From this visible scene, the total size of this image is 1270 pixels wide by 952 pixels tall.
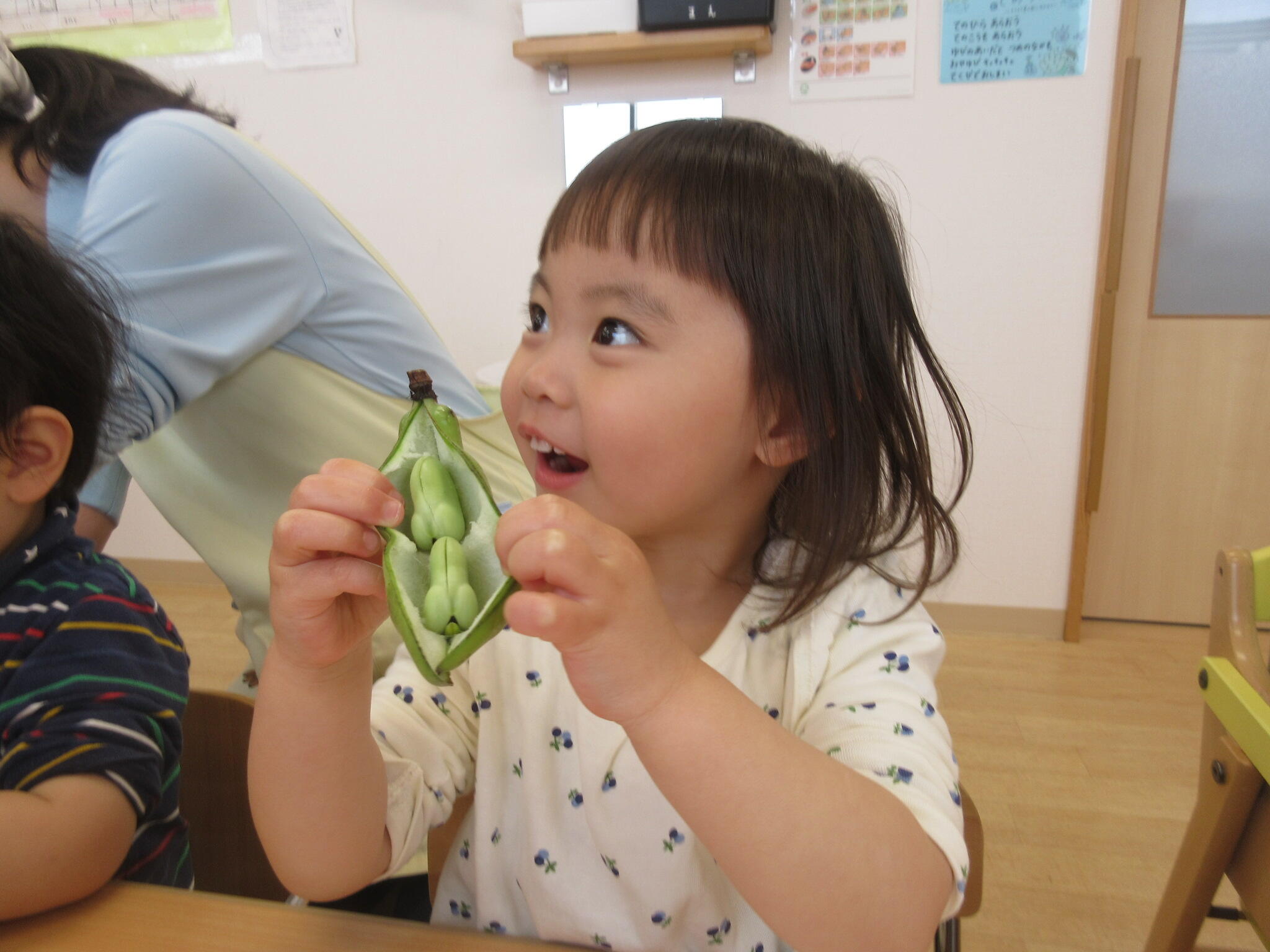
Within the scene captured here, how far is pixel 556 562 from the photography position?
15.8 inches

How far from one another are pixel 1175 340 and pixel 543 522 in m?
2.55

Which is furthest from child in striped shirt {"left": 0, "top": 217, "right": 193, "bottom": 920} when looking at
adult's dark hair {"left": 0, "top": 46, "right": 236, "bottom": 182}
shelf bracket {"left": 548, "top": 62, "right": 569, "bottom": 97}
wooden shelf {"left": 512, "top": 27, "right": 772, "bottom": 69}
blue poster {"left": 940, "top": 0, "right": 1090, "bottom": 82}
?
blue poster {"left": 940, "top": 0, "right": 1090, "bottom": 82}

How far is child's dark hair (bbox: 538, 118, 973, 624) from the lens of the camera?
62cm

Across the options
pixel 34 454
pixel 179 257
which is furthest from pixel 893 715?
pixel 179 257

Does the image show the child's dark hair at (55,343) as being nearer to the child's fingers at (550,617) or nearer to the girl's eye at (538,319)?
the girl's eye at (538,319)

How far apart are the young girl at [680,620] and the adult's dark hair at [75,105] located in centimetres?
68

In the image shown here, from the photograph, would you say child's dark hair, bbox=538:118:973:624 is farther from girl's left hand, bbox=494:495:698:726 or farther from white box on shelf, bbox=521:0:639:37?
white box on shelf, bbox=521:0:639:37

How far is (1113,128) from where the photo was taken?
2.19m

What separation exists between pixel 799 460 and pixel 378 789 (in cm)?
41

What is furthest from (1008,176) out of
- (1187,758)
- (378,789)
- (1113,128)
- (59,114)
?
(378,789)

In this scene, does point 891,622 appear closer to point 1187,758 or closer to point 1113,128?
point 1187,758

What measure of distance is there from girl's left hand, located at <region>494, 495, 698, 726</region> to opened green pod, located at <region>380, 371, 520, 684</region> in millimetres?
21

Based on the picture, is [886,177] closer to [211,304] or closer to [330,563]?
[211,304]

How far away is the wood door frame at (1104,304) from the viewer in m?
2.15
